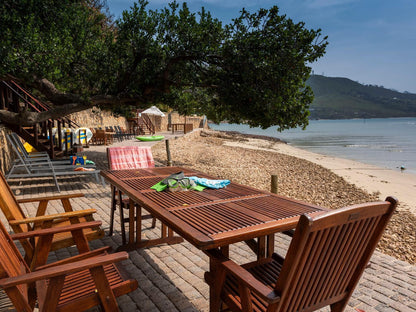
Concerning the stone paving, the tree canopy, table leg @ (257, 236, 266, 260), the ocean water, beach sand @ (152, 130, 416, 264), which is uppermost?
the tree canopy

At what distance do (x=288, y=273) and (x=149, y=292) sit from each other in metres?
1.68

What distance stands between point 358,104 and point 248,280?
189 meters

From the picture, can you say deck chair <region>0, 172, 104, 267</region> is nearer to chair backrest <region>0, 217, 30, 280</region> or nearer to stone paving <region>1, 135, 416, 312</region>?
chair backrest <region>0, 217, 30, 280</region>

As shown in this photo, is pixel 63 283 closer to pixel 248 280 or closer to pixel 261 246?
pixel 248 280

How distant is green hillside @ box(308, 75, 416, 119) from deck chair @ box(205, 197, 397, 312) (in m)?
139

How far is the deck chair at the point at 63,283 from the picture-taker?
138cm

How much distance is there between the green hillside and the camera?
148750mm

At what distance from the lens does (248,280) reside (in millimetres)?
1393

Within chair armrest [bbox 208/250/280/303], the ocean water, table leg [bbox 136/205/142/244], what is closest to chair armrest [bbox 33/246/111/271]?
chair armrest [bbox 208/250/280/303]

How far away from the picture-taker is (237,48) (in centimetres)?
776

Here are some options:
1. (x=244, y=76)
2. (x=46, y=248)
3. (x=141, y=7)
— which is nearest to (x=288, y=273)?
(x=46, y=248)

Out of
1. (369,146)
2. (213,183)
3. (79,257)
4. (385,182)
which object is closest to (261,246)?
(213,183)

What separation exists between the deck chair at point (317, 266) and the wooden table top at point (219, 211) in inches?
6.9

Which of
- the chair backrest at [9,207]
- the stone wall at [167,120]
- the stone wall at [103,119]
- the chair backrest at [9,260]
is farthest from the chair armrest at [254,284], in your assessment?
the stone wall at [167,120]
